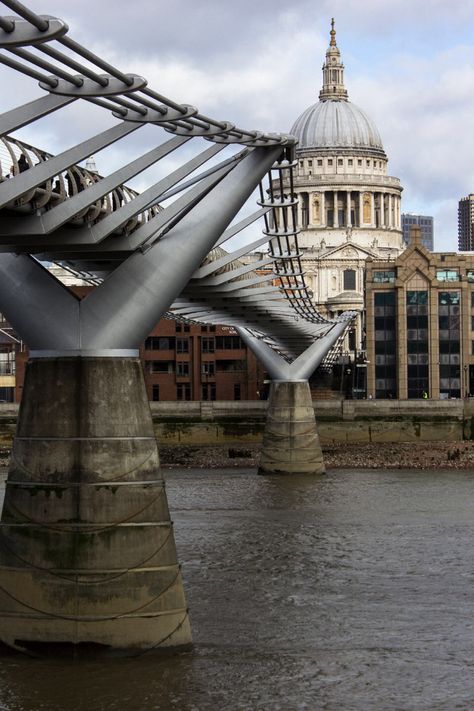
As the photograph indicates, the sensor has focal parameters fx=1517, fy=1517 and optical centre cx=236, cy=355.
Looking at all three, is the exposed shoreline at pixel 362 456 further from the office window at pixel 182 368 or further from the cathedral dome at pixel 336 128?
the cathedral dome at pixel 336 128

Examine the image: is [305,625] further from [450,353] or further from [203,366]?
[203,366]

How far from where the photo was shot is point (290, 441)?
59875mm

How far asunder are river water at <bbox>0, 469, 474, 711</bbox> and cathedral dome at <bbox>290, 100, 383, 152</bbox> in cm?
12759

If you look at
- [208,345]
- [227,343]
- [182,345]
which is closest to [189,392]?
[182,345]

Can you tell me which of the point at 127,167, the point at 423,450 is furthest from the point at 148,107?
the point at 423,450

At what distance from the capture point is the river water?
18.8 m

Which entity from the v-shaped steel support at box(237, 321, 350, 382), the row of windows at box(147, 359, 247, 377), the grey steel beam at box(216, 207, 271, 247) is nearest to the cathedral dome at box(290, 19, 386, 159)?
the row of windows at box(147, 359, 247, 377)

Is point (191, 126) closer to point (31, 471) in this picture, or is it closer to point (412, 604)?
point (31, 471)

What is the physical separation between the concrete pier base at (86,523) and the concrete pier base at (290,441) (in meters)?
38.3

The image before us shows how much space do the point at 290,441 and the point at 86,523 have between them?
40.4m

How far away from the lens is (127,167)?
18562 millimetres

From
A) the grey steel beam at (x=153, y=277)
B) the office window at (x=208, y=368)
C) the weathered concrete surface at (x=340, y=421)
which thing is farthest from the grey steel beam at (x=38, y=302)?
the office window at (x=208, y=368)

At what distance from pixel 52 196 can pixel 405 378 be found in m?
75.6

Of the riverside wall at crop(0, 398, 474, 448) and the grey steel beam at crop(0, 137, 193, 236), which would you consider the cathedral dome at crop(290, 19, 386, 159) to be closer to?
the riverside wall at crop(0, 398, 474, 448)
